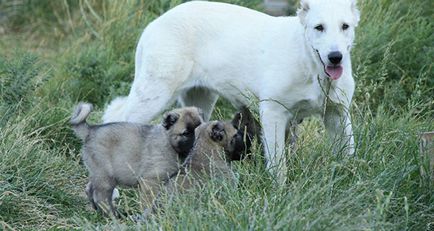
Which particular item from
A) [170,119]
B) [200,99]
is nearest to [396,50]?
[200,99]

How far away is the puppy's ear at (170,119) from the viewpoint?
639cm

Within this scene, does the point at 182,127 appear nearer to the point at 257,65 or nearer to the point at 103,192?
the point at 103,192

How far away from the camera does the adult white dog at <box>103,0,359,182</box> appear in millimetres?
6316

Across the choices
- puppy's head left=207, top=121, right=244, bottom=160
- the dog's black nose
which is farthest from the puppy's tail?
the dog's black nose

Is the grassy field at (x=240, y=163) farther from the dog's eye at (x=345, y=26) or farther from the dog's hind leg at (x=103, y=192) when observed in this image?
the dog's eye at (x=345, y=26)

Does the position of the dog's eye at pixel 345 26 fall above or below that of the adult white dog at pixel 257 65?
above

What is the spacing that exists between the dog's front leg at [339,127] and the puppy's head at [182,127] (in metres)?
0.96

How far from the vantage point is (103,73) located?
9188mm

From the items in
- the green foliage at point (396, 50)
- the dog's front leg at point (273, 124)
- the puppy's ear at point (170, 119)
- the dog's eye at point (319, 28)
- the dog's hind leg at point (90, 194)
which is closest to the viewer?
the dog's eye at point (319, 28)

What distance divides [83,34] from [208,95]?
12.3 ft

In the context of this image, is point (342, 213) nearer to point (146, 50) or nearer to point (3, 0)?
point (146, 50)

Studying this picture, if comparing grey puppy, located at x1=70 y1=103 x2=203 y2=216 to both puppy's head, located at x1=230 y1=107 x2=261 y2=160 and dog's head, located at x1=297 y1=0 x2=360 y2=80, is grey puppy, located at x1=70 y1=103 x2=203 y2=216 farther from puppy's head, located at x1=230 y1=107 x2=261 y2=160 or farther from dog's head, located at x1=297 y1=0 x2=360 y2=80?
dog's head, located at x1=297 y1=0 x2=360 y2=80

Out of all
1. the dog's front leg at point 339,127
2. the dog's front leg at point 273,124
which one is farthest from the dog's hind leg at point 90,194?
the dog's front leg at point 339,127

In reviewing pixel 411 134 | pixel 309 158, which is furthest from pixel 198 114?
pixel 411 134
